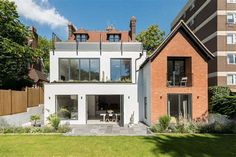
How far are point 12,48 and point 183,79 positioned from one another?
1784 cm

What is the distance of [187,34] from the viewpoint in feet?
71.7

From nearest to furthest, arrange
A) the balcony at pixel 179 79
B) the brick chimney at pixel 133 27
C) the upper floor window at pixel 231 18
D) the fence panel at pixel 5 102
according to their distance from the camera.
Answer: the fence panel at pixel 5 102 < the balcony at pixel 179 79 < the brick chimney at pixel 133 27 < the upper floor window at pixel 231 18

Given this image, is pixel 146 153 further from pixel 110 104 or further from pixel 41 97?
pixel 41 97

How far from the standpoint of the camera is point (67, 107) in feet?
→ 78.0

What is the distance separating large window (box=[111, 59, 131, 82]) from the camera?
26.1 m

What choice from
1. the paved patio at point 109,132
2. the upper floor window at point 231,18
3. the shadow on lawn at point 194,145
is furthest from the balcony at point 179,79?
the upper floor window at point 231,18

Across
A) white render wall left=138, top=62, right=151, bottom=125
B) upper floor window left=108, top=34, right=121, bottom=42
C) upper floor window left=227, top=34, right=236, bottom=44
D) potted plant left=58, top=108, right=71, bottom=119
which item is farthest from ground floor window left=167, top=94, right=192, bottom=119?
upper floor window left=227, top=34, right=236, bottom=44

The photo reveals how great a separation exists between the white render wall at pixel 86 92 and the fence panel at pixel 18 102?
247 cm

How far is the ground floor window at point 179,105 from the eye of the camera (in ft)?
71.8

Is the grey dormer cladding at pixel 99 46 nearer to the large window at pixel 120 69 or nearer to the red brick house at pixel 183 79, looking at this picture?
the large window at pixel 120 69

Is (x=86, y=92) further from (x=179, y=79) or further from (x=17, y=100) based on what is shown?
(x=179, y=79)

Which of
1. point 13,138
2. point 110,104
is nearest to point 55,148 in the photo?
point 13,138

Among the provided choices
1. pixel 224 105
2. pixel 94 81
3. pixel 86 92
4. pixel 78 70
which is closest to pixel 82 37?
pixel 78 70

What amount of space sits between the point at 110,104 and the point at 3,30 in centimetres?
1445
